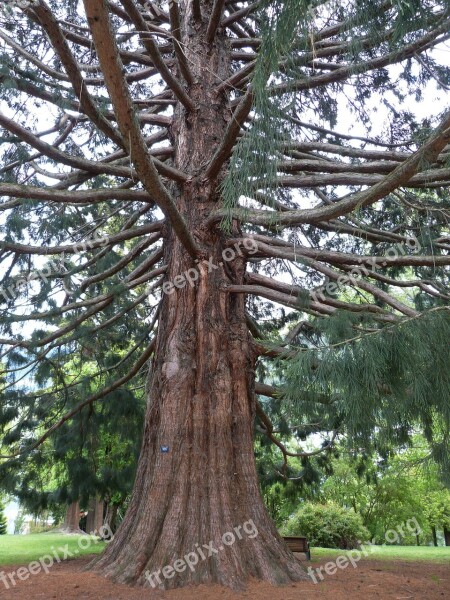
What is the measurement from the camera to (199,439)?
432 cm

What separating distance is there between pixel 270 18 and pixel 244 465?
10.9 feet

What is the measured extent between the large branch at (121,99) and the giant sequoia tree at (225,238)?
1cm

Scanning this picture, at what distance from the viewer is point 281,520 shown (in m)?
18.2

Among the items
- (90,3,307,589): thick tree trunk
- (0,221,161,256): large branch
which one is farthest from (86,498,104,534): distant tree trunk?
(90,3,307,589): thick tree trunk

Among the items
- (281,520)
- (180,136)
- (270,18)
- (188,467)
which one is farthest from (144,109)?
(281,520)

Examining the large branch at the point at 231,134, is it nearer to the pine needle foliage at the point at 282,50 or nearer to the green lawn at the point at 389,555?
the pine needle foliage at the point at 282,50

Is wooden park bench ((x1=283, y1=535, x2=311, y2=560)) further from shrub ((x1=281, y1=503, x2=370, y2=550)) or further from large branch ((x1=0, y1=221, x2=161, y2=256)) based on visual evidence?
shrub ((x1=281, y1=503, x2=370, y2=550))

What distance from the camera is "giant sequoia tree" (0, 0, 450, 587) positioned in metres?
2.63

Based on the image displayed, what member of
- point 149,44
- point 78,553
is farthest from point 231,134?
point 78,553

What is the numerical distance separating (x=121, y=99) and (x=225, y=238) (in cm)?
241

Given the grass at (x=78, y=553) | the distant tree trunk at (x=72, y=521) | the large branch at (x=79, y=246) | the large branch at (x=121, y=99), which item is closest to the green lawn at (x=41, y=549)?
the grass at (x=78, y=553)

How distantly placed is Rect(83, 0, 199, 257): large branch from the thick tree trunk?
1.07 m

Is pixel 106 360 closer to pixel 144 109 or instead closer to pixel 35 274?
pixel 35 274

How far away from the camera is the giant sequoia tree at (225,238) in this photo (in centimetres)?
263
